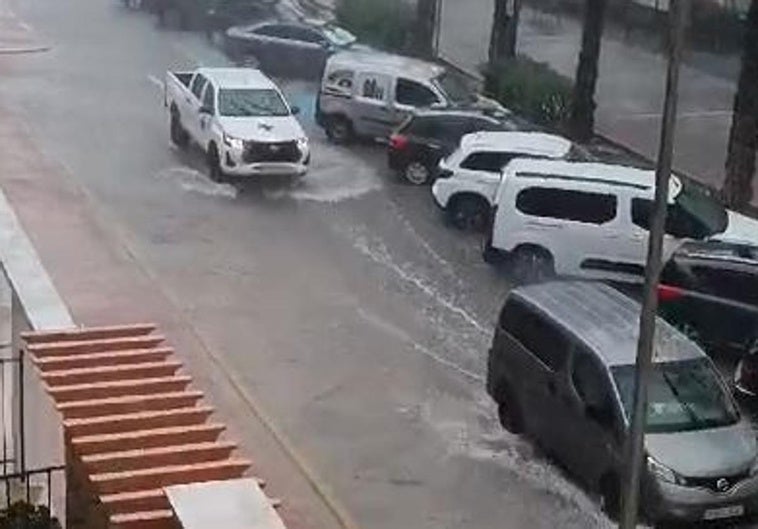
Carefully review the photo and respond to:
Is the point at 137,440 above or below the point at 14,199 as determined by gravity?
above

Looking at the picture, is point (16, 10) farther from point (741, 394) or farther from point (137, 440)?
point (137, 440)

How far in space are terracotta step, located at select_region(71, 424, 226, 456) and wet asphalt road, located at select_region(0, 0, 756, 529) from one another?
503cm

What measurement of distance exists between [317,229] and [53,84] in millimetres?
11647

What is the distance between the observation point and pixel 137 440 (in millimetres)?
11695

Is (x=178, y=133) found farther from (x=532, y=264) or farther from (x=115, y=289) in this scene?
(x=532, y=264)

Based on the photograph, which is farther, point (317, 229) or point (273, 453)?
point (317, 229)

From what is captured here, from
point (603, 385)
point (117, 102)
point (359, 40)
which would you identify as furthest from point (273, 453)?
point (359, 40)

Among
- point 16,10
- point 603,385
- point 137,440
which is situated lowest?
point 16,10

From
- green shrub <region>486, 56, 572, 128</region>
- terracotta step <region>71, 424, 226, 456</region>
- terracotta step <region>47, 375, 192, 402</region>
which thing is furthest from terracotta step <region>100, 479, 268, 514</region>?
green shrub <region>486, 56, 572, 128</region>

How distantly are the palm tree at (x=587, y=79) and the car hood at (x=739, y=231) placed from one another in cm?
836

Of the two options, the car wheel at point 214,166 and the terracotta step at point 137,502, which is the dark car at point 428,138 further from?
the terracotta step at point 137,502

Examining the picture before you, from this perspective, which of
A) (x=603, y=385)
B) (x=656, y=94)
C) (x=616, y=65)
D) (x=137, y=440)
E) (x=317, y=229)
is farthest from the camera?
(x=616, y=65)

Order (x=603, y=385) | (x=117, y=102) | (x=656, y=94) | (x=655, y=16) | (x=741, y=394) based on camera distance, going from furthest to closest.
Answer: (x=655, y=16) → (x=656, y=94) → (x=117, y=102) → (x=741, y=394) → (x=603, y=385)

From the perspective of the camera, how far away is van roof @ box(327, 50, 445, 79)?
31719 millimetres
